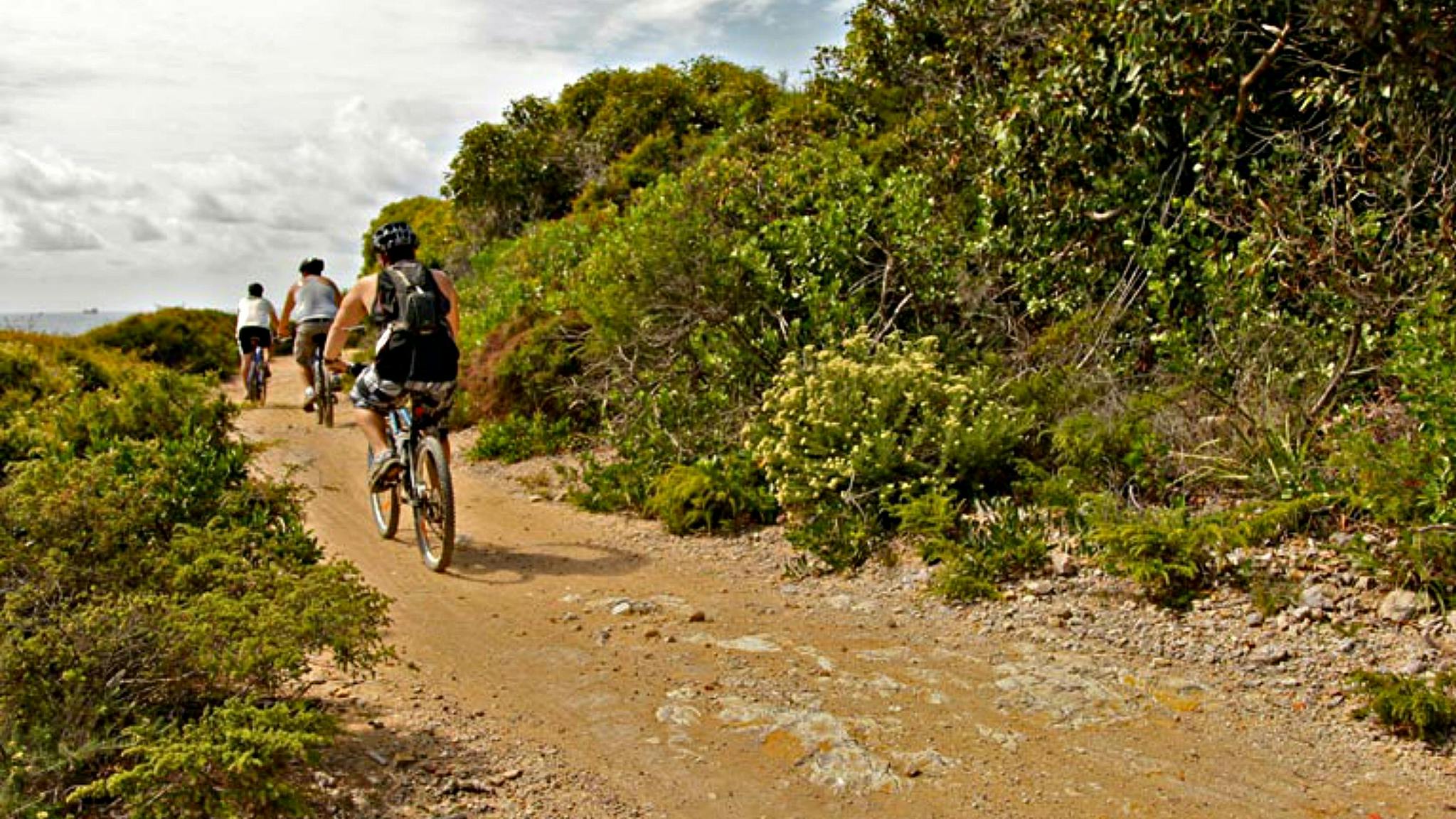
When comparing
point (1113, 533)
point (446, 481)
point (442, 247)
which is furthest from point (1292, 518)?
point (442, 247)

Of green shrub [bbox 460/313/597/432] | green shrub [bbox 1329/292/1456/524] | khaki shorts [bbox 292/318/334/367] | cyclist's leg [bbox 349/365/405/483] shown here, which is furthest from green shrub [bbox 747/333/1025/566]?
khaki shorts [bbox 292/318/334/367]

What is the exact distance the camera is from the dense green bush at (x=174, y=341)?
2125 cm

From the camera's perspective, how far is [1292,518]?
5.57 metres

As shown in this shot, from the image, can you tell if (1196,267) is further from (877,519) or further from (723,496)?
(723,496)

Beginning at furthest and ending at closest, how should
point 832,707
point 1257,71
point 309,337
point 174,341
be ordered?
point 174,341, point 309,337, point 1257,71, point 832,707

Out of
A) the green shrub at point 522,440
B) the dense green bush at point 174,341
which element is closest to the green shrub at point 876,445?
the green shrub at point 522,440

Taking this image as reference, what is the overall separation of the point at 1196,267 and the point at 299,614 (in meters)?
6.18

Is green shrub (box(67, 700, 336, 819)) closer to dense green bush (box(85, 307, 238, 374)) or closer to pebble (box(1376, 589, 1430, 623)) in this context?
pebble (box(1376, 589, 1430, 623))

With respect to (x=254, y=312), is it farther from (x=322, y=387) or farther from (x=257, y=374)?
(x=322, y=387)

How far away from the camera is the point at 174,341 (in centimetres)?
2170

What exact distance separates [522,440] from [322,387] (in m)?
3.12

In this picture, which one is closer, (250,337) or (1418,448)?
(1418,448)

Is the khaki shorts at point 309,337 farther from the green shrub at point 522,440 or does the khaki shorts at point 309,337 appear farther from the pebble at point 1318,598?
the pebble at point 1318,598

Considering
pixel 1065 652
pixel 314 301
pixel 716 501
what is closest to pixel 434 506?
pixel 716 501
